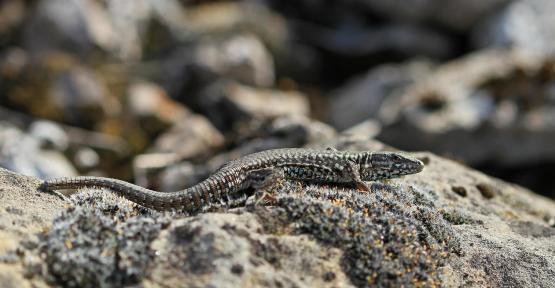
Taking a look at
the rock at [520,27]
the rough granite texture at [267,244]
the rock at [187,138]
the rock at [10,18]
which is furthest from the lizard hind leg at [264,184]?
the rock at [10,18]

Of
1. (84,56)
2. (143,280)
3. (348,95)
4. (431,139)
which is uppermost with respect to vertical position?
(84,56)

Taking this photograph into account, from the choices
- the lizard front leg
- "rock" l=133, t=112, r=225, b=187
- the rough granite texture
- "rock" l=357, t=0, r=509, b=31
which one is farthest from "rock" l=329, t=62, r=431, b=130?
the rough granite texture

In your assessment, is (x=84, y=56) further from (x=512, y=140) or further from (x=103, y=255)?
(x=103, y=255)

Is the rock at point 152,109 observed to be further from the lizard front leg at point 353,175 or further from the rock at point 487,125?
the lizard front leg at point 353,175

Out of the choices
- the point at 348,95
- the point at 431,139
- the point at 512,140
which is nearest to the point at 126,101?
the point at 348,95

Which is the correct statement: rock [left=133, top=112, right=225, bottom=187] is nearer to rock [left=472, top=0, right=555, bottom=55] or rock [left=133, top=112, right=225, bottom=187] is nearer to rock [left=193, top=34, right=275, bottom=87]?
rock [left=193, top=34, right=275, bottom=87]

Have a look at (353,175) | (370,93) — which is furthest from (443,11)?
(353,175)
